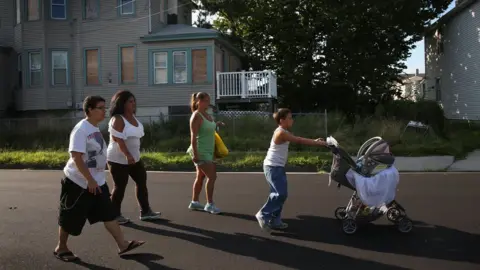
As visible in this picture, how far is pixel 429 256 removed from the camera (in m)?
5.09

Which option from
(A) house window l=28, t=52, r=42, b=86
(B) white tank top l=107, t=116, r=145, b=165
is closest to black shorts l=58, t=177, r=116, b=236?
(B) white tank top l=107, t=116, r=145, b=165

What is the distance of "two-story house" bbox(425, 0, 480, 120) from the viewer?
23.5 m

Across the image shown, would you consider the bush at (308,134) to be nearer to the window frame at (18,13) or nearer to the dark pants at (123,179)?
the window frame at (18,13)

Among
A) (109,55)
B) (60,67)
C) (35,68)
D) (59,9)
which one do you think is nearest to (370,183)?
(109,55)

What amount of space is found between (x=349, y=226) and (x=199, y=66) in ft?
55.2

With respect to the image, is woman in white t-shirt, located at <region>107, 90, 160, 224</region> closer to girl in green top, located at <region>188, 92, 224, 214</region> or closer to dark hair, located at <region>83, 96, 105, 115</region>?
girl in green top, located at <region>188, 92, 224, 214</region>

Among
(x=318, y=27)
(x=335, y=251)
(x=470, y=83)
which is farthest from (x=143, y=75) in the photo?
(x=335, y=251)

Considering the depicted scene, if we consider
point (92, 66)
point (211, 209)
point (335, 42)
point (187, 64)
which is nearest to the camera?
point (211, 209)

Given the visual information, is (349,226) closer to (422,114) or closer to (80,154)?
(80,154)

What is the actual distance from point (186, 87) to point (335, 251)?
57.0ft

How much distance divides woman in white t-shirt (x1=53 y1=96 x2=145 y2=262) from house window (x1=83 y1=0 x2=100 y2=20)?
19.5m

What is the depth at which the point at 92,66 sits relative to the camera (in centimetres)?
2302

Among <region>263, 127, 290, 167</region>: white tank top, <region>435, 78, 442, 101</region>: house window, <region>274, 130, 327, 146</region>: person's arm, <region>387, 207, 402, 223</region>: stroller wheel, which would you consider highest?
<region>435, 78, 442, 101</region>: house window

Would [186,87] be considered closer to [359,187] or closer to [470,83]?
[470,83]
